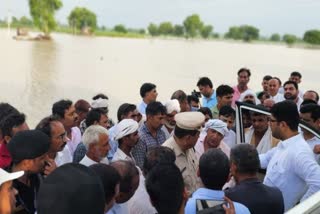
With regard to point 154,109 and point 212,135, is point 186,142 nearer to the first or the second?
point 212,135

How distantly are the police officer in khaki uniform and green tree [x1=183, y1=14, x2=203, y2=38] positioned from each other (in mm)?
102532

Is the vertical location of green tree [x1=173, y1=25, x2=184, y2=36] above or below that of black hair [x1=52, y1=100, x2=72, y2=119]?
below

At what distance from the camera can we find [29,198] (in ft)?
9.05

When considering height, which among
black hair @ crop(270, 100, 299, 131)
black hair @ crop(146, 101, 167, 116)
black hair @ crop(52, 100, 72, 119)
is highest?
black hair @ crop(270, 100, 299, 131)

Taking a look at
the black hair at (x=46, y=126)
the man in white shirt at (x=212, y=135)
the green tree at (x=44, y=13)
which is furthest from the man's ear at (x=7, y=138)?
the green tree at (x=44, y=13)

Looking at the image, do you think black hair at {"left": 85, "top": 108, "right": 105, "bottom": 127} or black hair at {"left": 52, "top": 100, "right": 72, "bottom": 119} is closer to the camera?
black hair at {"left": 52, "top": 100, "right": 72, "bottom": 119}

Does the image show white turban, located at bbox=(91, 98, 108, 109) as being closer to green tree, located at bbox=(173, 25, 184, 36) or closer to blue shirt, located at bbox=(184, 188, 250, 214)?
blue shirt, located at bbox=(184, 188, 250, 214)

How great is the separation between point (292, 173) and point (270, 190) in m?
0.43

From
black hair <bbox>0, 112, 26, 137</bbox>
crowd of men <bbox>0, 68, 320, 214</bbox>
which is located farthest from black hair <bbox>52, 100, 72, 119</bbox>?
black hair <bbox>0, 112, 26, 137</bbox>

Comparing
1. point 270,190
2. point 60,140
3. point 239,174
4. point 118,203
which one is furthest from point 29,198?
point 270,190

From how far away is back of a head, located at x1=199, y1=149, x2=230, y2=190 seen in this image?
8.11 ft

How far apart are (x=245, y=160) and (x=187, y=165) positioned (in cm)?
86

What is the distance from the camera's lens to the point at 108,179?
7.17 ft

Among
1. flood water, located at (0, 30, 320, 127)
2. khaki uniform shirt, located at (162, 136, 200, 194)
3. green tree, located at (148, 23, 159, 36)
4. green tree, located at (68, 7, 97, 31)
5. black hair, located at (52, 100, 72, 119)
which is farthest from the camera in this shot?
green tree, located at (148, 23, 159, 36)
